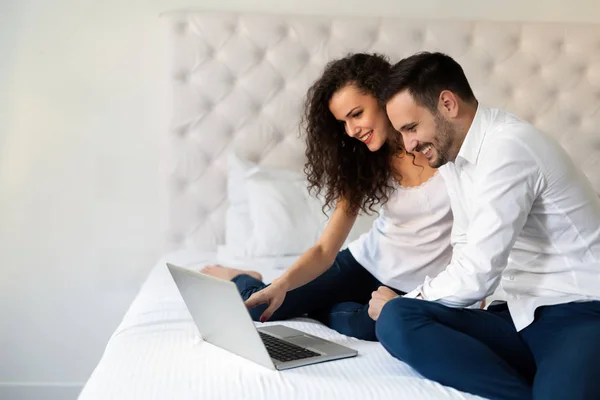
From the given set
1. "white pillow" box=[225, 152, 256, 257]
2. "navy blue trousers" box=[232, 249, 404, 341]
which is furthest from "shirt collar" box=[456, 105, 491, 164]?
"white pillow" box=[225, 152, 256, 257]

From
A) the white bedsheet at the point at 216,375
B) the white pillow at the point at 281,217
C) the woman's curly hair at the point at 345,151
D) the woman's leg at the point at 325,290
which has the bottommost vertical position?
the white bedsheet at the point at 216,375

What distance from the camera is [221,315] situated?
1.50m

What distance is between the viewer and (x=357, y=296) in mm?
2137

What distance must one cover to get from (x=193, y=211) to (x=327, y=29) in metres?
0.95

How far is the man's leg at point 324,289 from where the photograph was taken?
1.96m

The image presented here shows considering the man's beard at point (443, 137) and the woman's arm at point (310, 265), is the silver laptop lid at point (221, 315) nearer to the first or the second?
the woman's arm at point (310, 265)

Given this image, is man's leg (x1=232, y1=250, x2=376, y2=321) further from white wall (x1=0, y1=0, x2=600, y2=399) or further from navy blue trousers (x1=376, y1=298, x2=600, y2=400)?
white wall (x1=0, y1=0, x2=600, y2=399)

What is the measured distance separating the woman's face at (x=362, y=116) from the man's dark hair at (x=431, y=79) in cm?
33

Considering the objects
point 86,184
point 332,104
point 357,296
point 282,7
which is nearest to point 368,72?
point 332,104

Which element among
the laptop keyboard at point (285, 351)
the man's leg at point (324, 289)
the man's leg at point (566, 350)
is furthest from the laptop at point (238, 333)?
the man's leg at point (566, 350)

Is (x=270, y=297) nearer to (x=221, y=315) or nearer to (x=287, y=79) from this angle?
(x=221, y=315)

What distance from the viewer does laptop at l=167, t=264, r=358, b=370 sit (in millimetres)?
1411

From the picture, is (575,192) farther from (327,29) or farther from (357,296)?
(327,29)

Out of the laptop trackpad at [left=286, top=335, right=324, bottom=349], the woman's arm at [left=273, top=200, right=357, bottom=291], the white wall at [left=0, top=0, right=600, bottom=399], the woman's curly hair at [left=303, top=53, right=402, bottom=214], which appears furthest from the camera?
the white wall at [left=0, top=0, right=600, bottom=399]
